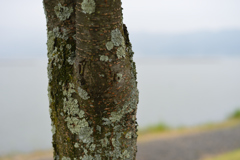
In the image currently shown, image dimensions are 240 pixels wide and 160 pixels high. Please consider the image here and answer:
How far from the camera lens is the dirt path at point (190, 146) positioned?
7.91 meters

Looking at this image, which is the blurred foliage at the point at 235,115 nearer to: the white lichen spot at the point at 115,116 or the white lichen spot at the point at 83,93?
the white lichen spot at the point at 115,116

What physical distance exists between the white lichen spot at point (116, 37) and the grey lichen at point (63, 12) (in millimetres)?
292

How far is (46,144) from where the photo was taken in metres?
9.81

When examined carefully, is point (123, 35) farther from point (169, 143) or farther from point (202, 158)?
point (169, 143)

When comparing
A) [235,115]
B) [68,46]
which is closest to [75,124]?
[68,46]

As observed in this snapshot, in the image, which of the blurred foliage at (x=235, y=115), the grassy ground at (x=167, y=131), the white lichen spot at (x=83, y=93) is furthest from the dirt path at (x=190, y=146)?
the white lichen spot at (x=83, y=93)

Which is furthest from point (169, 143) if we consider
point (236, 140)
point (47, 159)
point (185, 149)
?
point (47, 159)

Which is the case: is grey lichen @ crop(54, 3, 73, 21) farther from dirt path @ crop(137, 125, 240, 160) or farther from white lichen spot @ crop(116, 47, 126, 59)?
dirt path @ crop(137, 125, 240, 160)

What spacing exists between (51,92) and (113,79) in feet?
1.39

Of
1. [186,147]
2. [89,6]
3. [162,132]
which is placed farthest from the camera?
[162,132]

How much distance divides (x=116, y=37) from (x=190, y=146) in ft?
25.5

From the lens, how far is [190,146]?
8.56m

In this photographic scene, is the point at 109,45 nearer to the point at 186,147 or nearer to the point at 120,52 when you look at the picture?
the point at 120,52

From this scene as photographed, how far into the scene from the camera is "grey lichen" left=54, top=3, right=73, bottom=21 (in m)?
1.53
